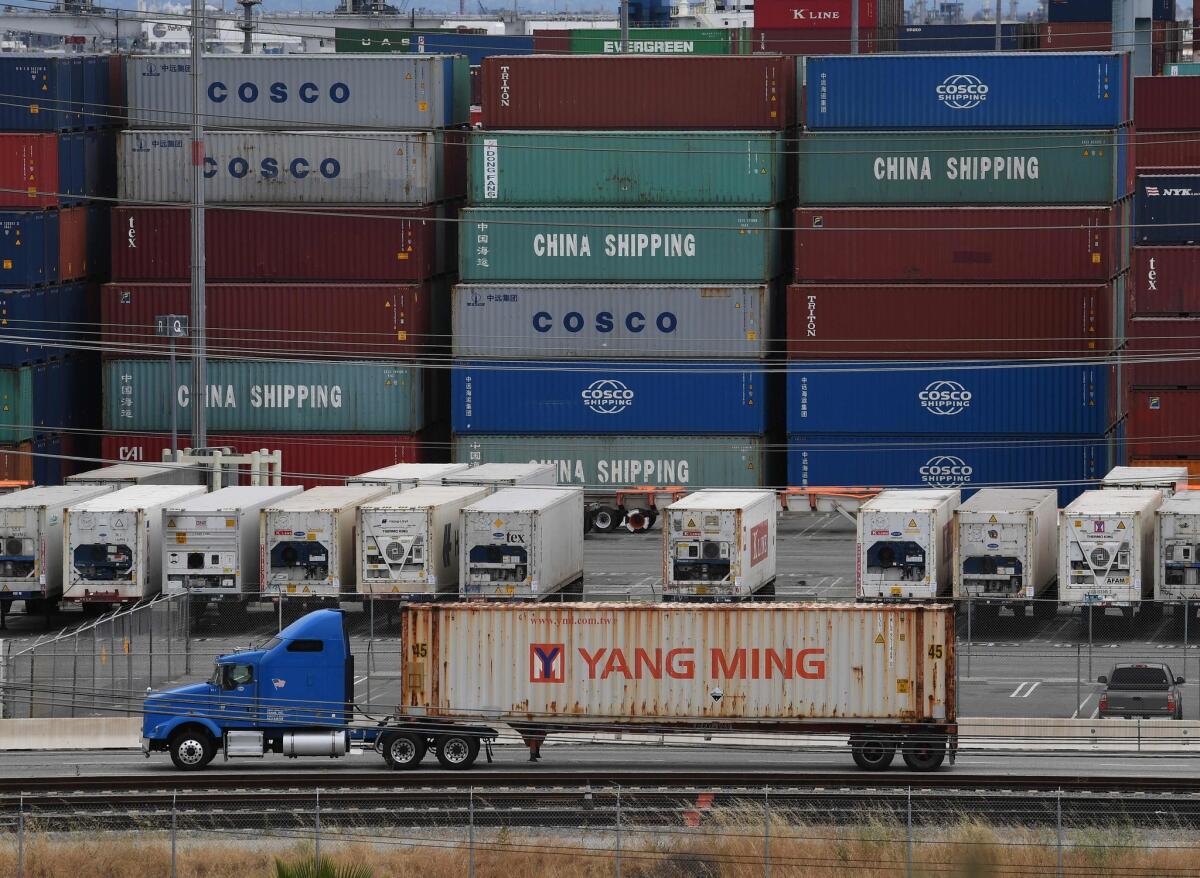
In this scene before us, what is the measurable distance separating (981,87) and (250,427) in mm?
23265

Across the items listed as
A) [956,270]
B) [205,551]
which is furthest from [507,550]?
[956,270]

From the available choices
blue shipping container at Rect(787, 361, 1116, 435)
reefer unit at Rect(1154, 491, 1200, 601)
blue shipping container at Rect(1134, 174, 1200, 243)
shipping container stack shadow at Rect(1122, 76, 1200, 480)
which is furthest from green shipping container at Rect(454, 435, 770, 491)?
blue shipping container at Rect(1134, 174, 1200, 243)

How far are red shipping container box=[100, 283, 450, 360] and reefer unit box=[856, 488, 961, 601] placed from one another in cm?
2024

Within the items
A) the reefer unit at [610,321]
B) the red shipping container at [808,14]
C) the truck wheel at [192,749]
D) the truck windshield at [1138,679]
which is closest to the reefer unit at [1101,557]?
the truck windshield at [1138,679]

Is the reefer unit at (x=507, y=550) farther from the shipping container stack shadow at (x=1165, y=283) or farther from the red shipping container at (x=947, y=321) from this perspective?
the shipping container stack shadow at (x=1165, y=283)

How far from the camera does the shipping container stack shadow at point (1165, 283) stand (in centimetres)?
6700

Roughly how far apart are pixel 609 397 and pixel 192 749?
29.5 metres

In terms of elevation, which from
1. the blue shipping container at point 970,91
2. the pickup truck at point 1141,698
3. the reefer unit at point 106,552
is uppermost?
the blue shipping container at point 970,91

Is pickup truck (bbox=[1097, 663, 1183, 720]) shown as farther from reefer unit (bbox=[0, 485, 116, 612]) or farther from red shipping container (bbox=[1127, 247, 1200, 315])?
red shipping container (bbox=[1127, 247, 1200, 315])

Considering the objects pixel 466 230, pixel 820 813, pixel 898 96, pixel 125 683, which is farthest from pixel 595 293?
pixel 820 813

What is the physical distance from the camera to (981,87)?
62812 millimetres

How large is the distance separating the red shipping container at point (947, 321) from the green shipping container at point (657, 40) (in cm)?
4035

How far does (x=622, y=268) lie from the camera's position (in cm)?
6431

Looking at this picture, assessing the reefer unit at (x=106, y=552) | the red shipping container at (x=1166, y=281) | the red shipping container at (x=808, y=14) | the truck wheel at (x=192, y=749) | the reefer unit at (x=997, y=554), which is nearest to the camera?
the truck wheel at (x=192, y=749)
